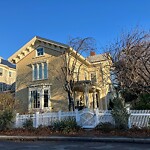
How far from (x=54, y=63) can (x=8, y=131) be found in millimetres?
12971

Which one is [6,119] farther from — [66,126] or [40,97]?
[40,97]

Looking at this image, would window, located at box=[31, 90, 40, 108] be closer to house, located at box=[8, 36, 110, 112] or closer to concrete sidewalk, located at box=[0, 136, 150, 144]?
house, located at box=[8, 36, 110, 112]

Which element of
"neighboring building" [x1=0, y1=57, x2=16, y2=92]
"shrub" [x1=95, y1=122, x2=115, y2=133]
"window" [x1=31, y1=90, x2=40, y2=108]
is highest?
"neighboring building" [x1=0, y1=57, x2=16, y2=92]

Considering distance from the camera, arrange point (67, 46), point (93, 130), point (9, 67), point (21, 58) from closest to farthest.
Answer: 1. point (93, 130)
2. point (67, 46)
3. point (21, 58)
4. point (9, 67)

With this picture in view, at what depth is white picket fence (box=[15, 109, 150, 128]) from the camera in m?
14.2

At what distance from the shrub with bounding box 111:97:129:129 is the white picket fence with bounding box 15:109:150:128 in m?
0.31

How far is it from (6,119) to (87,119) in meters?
5.75

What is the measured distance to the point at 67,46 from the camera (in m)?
27.0

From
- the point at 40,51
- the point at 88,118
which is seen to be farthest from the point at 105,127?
the point at 40,51

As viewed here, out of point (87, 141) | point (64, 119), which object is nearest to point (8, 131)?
point (64, 119)

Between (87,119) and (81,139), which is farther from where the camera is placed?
(87,119)

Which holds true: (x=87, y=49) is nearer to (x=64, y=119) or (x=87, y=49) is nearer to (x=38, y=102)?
(x=38, y=102)

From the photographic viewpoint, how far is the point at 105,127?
46.8 feet

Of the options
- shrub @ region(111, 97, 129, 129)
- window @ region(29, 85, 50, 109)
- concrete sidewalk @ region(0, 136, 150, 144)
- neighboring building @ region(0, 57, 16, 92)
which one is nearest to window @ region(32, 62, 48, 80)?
window @ region(29, 85, 50, 109)
